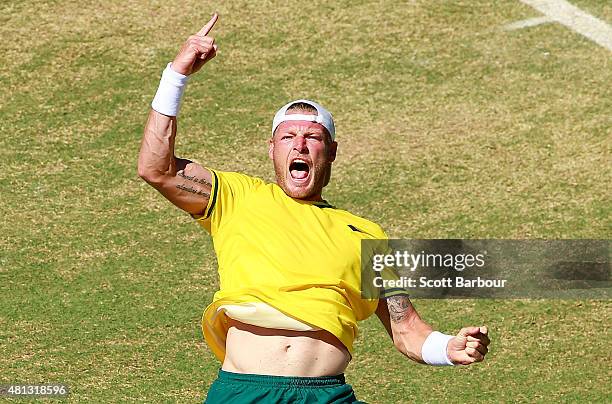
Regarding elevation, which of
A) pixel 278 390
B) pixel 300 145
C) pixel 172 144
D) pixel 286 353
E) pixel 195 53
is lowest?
pixel 278 390

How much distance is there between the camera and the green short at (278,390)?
8.38m

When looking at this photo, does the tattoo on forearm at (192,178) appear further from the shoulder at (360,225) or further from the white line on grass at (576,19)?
the white line on grass at (576,19)

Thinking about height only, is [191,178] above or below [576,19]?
below

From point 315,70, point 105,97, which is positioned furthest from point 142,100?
point 315,70

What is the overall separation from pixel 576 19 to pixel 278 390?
8511 millimetres

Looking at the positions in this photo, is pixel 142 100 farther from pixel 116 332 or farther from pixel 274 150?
pixel 274 150

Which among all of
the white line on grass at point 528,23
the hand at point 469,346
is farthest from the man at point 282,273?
the white line on grass at point 528,23

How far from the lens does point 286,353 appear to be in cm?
848

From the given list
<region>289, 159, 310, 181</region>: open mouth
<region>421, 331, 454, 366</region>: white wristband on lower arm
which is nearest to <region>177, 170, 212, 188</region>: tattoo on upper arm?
A: <region>289, 159, 310, 181</region>: open mouth

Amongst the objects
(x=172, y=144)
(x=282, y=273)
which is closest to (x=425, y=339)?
(x=282, y=273)

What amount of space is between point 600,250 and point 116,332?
4.03 m

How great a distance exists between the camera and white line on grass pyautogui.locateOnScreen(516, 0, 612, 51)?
1550 centimetres

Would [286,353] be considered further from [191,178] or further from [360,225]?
[191,178]

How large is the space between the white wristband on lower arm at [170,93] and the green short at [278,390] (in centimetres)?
160
